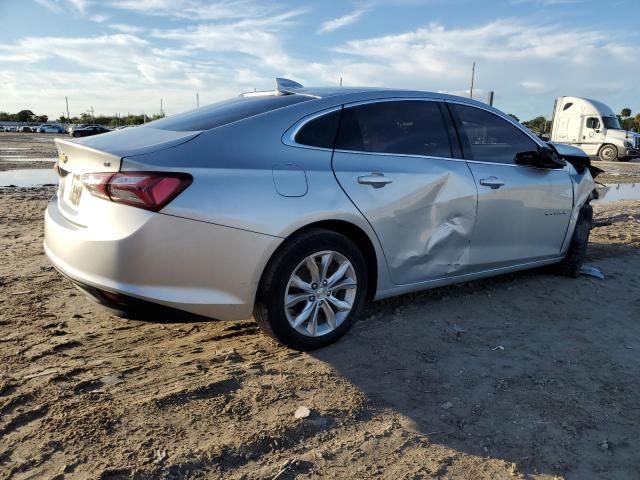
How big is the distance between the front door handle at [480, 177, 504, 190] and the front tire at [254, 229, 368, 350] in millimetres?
1306

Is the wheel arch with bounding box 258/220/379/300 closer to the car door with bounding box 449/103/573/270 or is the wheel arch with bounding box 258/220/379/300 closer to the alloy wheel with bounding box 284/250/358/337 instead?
the alloy wheel with bounding box 284/250/358/337

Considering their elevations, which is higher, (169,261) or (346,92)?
(346,92)

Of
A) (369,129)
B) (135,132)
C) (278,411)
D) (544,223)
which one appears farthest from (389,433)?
(544,223)

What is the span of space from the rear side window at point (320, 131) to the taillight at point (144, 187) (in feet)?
2.70

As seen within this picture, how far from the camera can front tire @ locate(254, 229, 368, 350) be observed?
303 cm

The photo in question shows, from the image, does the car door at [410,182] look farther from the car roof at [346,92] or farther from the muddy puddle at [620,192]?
the muddy puddle at [620,192]

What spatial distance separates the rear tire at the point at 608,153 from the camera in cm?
2650

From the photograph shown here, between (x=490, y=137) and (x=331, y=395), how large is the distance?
8.59ft

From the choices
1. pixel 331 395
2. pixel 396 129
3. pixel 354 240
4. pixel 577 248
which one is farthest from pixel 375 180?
pixel 577 248

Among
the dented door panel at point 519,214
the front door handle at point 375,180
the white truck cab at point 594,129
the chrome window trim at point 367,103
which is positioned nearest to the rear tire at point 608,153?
the white truck cab at point 594,129

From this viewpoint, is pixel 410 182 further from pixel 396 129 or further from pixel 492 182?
pixel 492 182

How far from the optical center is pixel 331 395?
2828mm

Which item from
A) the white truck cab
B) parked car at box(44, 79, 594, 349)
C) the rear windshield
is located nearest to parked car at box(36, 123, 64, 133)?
the white truck cab

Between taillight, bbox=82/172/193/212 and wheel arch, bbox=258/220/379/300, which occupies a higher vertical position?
taillight, bbox=82/172/193/212
